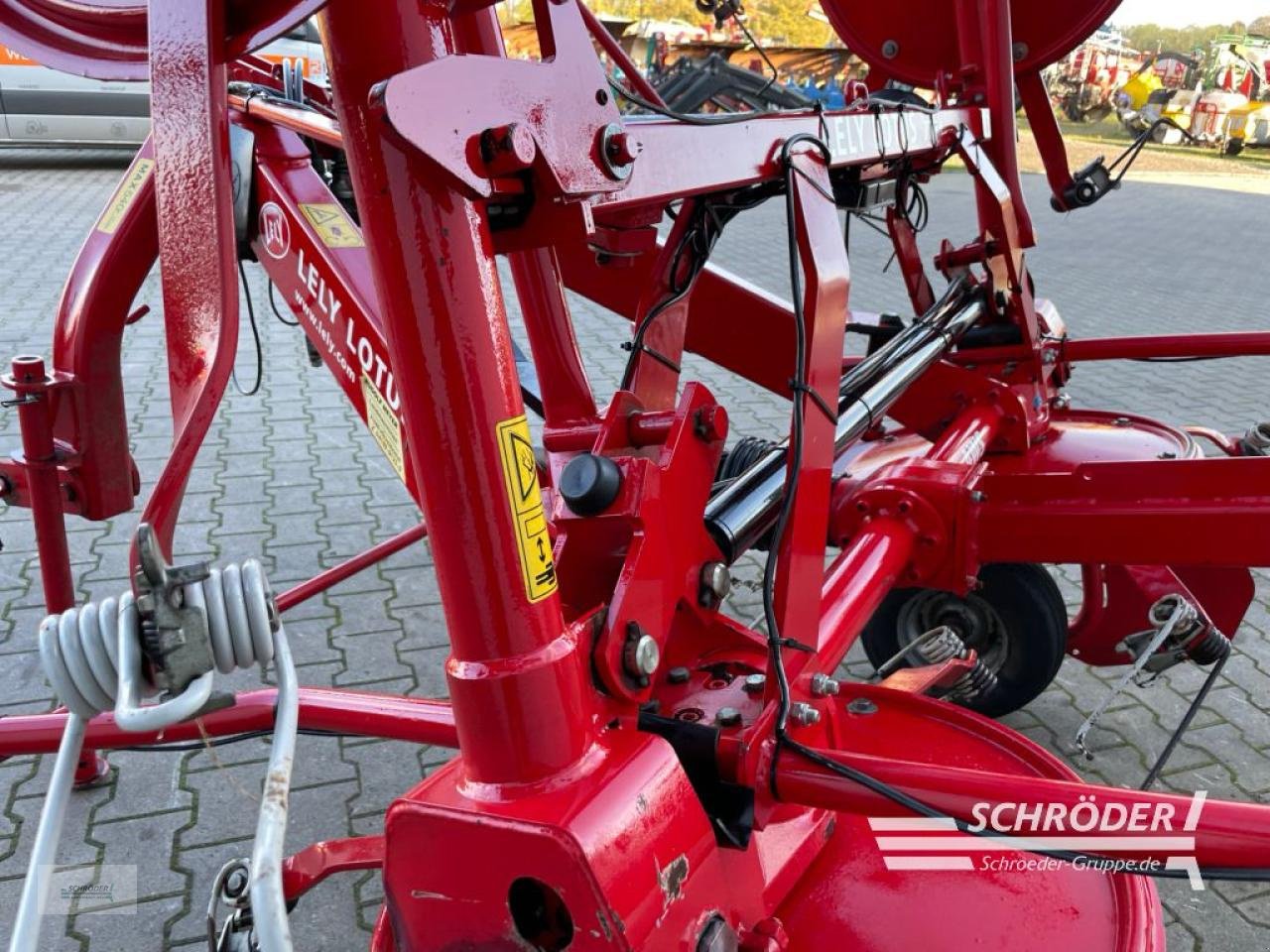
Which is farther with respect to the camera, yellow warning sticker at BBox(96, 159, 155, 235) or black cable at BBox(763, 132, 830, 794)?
yellow warning sticker at BBox(96, 159, 155, 235)

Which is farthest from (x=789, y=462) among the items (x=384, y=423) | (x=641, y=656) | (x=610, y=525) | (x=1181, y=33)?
(x=1181, y=33)

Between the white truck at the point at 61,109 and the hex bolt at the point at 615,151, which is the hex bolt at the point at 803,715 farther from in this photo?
the white truck at the point at 61,109

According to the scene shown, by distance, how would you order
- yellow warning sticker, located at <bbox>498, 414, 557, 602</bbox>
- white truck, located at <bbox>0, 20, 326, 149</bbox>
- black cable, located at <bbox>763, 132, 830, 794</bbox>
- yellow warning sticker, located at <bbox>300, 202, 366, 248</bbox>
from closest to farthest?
1. yellow warning sticker, located at <bbox>498, 414, 557, 602</bbox>
2. black cable, located at <bbox>763, 132, 830, 794</bbox>
3. yellow warning sticker, located at <bbox>300, 202, 366, 248</bbox>
4. white truck, located at <bbox>0, 20, 326, 149</bbox>

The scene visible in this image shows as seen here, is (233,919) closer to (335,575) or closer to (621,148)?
(621,148)

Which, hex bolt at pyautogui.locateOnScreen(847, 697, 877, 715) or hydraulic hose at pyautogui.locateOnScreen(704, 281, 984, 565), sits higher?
hydraulic hose at pyautogui.locateOnScreen(704, 281, 984, 565)

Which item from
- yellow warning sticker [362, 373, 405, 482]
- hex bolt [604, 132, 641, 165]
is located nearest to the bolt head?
yellow warning sticker [362, 373, 405, 482]

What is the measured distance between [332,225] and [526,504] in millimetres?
986

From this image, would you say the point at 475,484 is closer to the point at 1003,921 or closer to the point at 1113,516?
the point at 1003,921

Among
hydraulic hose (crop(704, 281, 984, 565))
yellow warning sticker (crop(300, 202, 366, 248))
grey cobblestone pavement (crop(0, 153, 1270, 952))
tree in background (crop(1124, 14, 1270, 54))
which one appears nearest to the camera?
hydraulic hose (crop(704, 281, 984, 565))

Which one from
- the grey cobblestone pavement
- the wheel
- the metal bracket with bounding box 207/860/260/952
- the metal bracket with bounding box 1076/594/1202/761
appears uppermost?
the metal bracket with bounding box 207/860/260/952

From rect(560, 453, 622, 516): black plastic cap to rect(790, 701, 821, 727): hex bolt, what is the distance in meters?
0.39

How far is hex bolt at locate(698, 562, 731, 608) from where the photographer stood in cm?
167

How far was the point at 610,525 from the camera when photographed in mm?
1513

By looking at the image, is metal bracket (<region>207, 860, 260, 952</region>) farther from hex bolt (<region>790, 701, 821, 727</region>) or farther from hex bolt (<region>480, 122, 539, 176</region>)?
hex bolt (<region>480, 122, 539, 176</region>)
